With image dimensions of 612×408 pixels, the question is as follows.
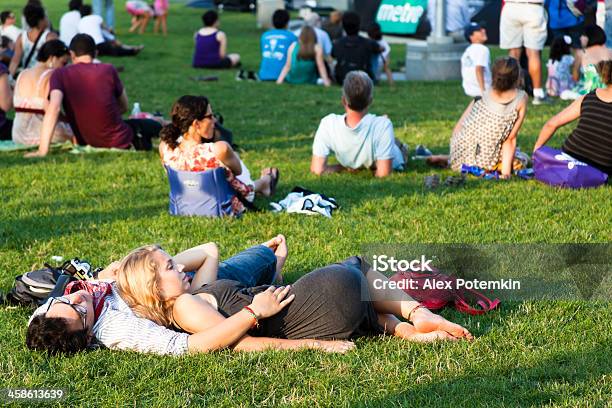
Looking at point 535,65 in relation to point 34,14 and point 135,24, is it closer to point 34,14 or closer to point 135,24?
point 34,14

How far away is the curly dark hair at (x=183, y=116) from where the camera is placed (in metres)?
8.02

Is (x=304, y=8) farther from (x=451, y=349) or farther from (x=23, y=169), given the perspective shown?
(x=451, y=349)

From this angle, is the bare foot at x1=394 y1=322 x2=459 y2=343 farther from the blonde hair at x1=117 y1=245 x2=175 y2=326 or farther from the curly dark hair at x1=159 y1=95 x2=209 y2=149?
the curly dark hair at x1=159 y1=95 x2=209 y2=149

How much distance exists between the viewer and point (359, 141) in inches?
373

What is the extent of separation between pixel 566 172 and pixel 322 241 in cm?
266

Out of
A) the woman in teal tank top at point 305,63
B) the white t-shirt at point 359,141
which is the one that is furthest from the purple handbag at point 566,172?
the woman in teal tank top at point 305,63

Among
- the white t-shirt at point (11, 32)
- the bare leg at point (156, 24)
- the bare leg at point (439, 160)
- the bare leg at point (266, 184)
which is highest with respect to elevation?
the bare leg at point (266, 184)

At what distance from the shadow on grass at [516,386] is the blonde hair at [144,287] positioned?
3.88 ft

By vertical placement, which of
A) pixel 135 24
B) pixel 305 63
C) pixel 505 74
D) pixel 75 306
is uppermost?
pixel 505 74

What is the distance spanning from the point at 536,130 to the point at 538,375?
7.86 meters

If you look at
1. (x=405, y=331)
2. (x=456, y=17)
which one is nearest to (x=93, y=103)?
(x=405, y=331)

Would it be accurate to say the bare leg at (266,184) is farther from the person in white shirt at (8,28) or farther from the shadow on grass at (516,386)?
the person in white shirt at (8,28)

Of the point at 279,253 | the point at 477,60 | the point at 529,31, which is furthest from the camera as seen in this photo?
the point at 529,31

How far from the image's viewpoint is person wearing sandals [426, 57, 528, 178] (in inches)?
370
